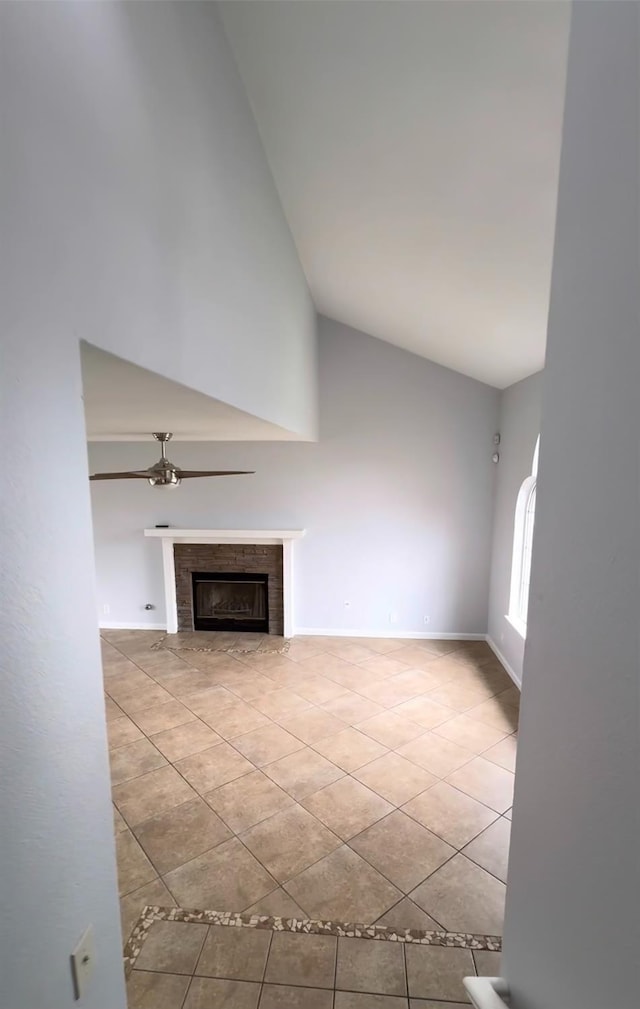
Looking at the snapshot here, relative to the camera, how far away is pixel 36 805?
2.62 ft

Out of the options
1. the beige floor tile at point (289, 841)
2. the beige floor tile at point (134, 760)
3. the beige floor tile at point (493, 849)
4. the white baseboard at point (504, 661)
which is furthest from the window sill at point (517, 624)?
the beige floor tile at point (134, 760)

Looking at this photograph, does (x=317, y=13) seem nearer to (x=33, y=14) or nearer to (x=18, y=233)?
(x=33, y=14)

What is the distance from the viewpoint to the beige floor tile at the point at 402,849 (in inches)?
98.2

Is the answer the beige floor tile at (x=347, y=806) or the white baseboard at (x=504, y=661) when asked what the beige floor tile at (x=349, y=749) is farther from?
the white baseboard at (x=504, y=661)

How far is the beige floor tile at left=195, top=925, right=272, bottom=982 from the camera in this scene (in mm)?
1987

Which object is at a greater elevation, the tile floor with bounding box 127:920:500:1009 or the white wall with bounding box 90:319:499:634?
the white wall with bounding box 90:319:499:634

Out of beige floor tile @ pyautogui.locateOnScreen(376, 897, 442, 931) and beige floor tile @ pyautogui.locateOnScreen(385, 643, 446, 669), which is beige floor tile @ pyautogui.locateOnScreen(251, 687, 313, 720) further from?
beige floor tile @ pyautogui.locateOnScreen(376, 897, 442, 931)

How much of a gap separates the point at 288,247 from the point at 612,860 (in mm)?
3586

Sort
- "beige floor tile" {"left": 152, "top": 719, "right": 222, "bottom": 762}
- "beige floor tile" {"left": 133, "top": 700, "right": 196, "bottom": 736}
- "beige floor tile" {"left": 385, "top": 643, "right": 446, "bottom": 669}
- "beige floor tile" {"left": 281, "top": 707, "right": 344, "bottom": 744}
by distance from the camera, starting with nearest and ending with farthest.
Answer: "beige floor tile" {"left": 152, "top": 719, "right": 222, "bottom": 762} < "beige floor tile" {"left": 281, "top": 707, "right": 344, "bottom": 744} < "beige floor tile" {"left": 133, "top": 700, "right": 196, "bottom": 736} < "beige floor tile" {"left": 385, "top": 643, "right": 446, "bottom": 669}

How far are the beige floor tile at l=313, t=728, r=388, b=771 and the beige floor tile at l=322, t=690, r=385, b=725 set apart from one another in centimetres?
22

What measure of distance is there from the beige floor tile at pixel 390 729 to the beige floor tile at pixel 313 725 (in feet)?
0.73

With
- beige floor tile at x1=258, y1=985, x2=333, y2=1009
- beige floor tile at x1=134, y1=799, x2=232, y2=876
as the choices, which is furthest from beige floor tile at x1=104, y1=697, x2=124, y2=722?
beige floor tile at x1=258, y1=985, x2=333, y2=1009

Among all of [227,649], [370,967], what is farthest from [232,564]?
[370,967]

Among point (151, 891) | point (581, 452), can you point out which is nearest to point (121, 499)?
point (151, 891)
